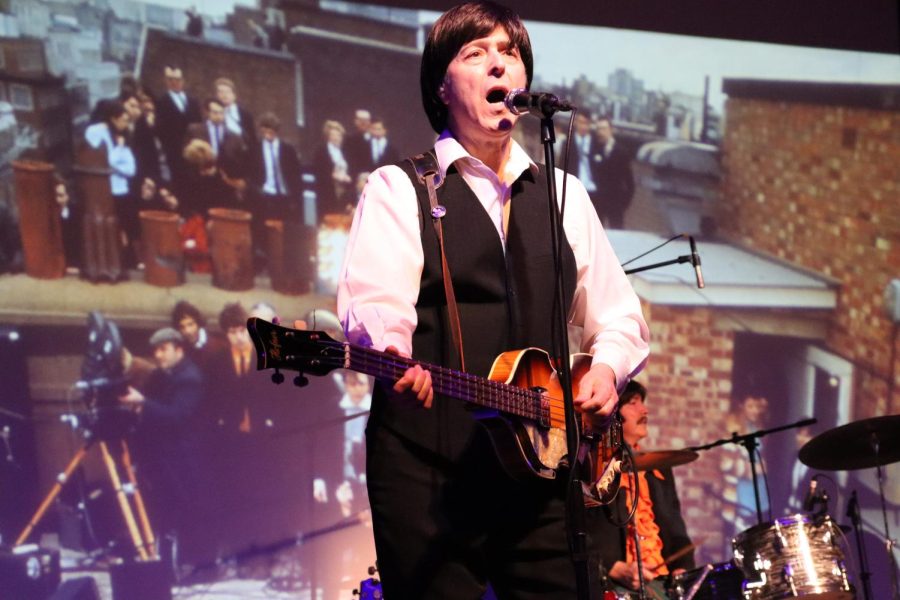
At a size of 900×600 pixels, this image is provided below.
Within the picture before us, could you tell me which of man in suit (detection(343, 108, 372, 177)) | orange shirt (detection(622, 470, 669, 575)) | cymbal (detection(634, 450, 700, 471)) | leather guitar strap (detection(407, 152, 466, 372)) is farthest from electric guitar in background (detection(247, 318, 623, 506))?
man in suit (detection(343, 108, 372, 177))

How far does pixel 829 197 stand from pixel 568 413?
4.94 m

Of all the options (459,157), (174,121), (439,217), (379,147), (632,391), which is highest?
(174,121)

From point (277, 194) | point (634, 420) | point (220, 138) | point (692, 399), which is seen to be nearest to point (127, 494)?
point (277, 194)

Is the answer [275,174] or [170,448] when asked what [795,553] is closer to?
[170,448]

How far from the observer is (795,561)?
16.4 ft

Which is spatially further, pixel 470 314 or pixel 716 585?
pixel 716 585

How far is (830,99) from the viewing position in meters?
6.68

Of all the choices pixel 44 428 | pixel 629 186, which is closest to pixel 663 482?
pixel 629 186

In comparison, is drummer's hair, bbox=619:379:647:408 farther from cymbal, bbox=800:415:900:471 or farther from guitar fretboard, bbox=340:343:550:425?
guitar fretboard, bbox=340:343:550:425

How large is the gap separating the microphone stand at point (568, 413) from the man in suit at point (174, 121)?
3768 mm

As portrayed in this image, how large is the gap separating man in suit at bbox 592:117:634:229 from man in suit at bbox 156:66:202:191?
8.14 ft

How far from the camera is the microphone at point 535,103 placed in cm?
239

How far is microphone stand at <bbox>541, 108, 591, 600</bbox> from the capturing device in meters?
2.22

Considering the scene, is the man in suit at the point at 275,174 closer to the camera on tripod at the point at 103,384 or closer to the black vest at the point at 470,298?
the camera on tripod at the point at 103,384
